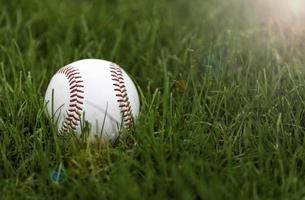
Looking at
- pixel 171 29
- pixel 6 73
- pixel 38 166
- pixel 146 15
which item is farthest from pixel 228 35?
pixel 38 166

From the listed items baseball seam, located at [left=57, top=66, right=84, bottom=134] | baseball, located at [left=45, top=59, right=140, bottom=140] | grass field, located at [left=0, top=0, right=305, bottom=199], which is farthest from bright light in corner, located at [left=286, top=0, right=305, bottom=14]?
baseball seam, located at [left=57, top=66, right=84, bottom=134]

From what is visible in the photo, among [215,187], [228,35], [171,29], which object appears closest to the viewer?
[215,187]

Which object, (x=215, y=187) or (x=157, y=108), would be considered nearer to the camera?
(x=215, y=187)

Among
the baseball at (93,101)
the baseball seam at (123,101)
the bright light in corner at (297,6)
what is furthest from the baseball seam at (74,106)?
the bright light in corner at (297,6)

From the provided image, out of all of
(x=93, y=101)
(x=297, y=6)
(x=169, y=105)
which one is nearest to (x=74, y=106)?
(x=93, y=101)

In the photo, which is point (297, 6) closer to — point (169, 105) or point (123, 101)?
point (169, 105)

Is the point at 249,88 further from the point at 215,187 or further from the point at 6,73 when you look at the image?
the point at 6,73

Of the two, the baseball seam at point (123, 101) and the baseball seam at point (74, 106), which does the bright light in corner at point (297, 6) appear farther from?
the baseball seam at point (74, 106)
